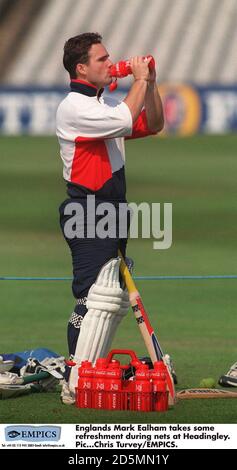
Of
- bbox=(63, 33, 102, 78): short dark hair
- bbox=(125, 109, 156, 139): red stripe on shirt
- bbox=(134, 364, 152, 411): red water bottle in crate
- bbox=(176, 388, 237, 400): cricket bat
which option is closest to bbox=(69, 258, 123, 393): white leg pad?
bbox=(134, 364, 152, 411): red water bottle in crate

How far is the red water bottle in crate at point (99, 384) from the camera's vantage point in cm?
831

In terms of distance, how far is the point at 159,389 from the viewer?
8258mm

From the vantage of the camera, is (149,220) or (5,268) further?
(149,220)

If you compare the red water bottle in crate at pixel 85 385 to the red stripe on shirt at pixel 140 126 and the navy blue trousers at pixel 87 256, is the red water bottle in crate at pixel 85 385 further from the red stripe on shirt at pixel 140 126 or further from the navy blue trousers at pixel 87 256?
the red stripe on shirt at pixel 140 126

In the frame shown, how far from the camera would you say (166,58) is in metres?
53.8

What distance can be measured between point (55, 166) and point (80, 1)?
1183 inches

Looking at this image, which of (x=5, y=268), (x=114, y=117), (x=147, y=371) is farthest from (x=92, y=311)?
(x=5, y=268)

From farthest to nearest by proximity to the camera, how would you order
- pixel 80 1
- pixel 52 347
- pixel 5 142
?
pixel 80 1 < pixel 5 142 < pixel 52 347

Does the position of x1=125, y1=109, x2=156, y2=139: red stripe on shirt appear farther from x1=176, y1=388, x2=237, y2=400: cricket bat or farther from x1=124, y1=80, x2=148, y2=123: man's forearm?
x1=176, y1=388, x2=237, y2=400: cricket bat

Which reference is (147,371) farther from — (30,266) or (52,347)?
(30,266)

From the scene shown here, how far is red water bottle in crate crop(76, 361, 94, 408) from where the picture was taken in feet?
27.4

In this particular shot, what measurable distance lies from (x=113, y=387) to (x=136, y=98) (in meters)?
1.95

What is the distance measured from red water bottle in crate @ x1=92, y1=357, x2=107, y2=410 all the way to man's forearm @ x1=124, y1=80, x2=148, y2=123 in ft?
5.45

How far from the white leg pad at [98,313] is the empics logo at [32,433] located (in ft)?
3.92
